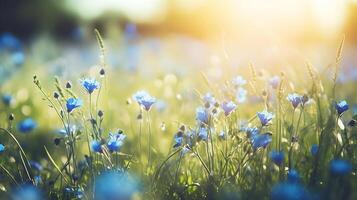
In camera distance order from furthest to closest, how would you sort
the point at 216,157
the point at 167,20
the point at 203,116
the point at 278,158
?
the point at 167,20, the point at 216,157, the point at 203,116, the point at 278,158

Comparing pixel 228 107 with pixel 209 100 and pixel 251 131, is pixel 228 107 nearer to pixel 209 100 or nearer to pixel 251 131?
pixel 251 131

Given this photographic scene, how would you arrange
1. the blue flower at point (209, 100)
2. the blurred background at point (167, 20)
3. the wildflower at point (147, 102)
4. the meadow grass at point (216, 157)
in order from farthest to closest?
the blurred background at point (167, 20) → the blue flower at point (209, 100) → the wildflower at point (147, 102) → the meadow grass at point (216, 157)

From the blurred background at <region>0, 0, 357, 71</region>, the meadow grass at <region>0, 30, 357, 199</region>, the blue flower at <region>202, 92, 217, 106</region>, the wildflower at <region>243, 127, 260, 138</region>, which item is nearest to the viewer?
the meadow grass at <region>0, 30, 357, 199</region>

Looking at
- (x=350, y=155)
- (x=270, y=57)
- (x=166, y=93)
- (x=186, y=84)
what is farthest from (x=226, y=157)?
(x=270, y=57)

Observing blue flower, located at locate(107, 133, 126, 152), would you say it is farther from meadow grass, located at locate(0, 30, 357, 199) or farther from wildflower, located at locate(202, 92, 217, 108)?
wildflower, located at locate(202, 92, 217, 108)

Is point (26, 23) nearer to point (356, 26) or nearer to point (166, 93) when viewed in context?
point (356, 26)

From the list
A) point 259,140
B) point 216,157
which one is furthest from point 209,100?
point 259,140

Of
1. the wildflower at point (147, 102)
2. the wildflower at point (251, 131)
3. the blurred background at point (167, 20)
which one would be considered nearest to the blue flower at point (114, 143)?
the wildflower at point (147, 102)

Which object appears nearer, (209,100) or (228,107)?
(228,107)

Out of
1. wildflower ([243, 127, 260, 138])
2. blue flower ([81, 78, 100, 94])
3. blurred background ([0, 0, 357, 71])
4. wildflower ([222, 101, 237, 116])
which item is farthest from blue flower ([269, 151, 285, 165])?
blurred background ([0, 0, 357, 71])

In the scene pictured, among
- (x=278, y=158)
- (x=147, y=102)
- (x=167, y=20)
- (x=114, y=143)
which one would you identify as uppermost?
(x=167, y=20)

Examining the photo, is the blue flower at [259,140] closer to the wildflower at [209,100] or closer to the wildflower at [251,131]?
the wildflower at [251,131]
